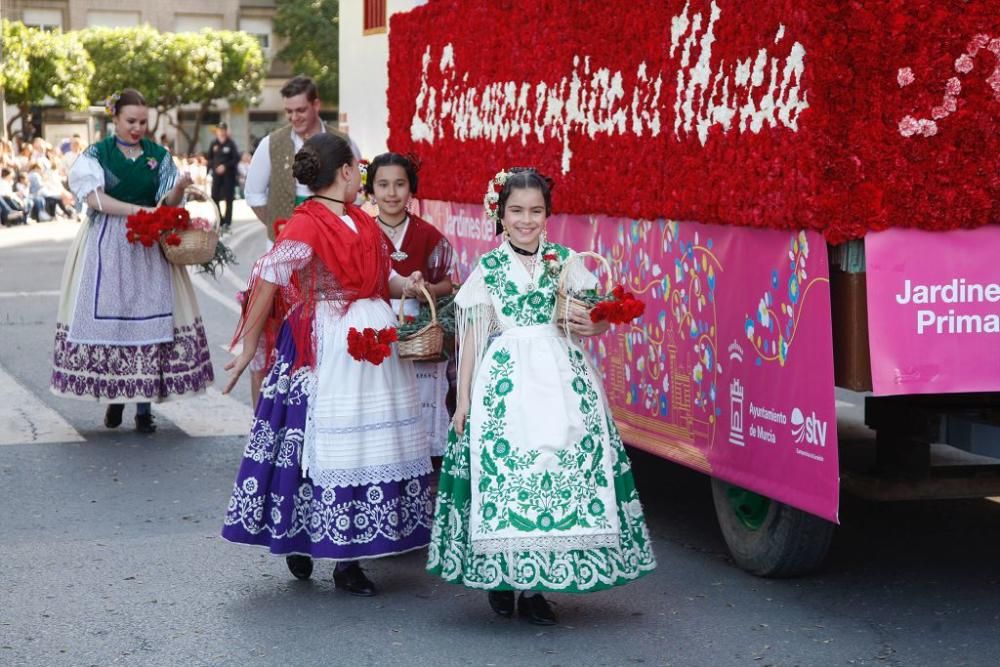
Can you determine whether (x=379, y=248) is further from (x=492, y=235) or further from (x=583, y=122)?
(x=492, y=235)

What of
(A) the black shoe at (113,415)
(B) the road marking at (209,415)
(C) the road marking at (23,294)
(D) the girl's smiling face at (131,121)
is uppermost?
(D) the girl's smiling face at (131,121)

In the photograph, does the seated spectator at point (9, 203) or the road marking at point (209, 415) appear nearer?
the road marking at point (209, 415)

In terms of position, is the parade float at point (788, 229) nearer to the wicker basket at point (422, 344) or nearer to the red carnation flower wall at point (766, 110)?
the red carnation flower wall at point (766, 110)

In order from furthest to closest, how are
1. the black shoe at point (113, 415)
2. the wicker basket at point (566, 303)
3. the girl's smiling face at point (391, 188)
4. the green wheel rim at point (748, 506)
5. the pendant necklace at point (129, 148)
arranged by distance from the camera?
1. the black shoe at point (113, 415)
2. the pendant necklace at point (129, 148)
3. the girl's smiling face at point (391, 188)
4. the green wheel rim at point (748, 506)
5. the wicker basket at point (566, 303)

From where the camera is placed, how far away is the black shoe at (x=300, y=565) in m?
6.64

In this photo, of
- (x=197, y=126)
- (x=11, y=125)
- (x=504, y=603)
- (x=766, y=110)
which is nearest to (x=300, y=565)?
(x=504, y=603)

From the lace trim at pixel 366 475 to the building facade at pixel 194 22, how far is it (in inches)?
2416

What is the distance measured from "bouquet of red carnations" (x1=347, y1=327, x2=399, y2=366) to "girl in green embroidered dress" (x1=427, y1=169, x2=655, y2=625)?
287 millimetres

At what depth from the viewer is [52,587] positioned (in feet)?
21.5

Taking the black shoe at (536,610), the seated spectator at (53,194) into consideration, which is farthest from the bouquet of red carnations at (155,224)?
the seated spectator at (53,194)

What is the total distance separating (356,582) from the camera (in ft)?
21.1

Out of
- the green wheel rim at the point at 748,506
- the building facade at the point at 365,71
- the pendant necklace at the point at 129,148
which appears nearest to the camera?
the green wheel rim at the point at 748,506

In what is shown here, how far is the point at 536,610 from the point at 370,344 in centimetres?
113

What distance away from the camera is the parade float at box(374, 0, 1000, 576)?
5.55 meters
